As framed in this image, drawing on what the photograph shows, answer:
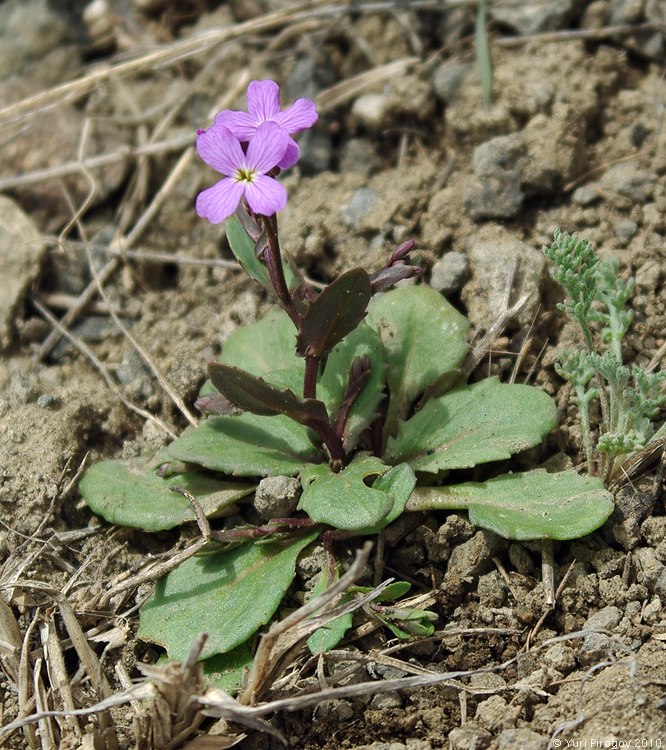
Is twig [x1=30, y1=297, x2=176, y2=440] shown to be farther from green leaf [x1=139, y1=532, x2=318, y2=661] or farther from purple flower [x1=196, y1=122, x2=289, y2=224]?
purple flower [x1=196, y1=122, x2=289, y2=224]

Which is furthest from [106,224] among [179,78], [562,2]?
[562,2]

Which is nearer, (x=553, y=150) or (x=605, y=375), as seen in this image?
(x=605, y=375)

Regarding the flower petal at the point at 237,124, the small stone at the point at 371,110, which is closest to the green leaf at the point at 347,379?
the flower petal at the point at 237,124

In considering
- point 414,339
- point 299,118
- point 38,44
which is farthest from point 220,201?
point 38,44

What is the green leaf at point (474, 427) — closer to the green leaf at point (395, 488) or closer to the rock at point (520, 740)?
the green leaf at point (395, 488)

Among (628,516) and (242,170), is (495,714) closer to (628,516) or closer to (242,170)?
(628,516)

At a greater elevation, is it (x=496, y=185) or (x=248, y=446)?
(x=496, y=185)

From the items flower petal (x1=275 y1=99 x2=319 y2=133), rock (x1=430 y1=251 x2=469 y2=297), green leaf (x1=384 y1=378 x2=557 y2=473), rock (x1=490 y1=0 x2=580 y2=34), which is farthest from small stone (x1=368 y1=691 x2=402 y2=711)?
rock (x1=490 y1=0 x2=580 y2=34)
